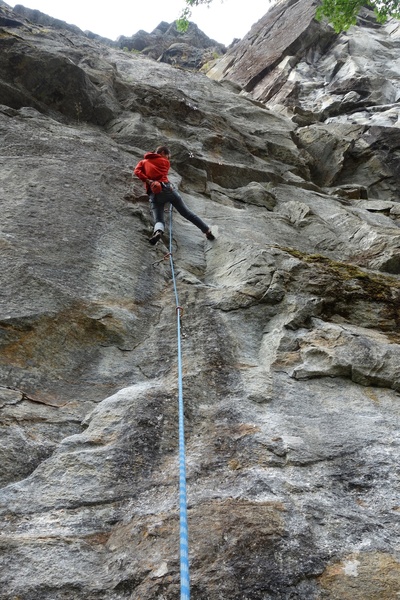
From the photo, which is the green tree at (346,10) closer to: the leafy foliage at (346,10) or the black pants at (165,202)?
the leafy foliage at (346,10)

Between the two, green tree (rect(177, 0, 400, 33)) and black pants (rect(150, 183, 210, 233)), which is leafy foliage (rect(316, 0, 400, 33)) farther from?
black pants (rect(150, 183, 210, 233))

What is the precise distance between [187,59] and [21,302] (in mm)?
35464

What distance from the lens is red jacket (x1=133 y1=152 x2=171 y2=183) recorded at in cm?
827

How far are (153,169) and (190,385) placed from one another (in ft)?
16.1

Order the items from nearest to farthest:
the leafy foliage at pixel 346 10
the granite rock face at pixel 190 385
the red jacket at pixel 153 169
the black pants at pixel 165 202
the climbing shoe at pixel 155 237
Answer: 1. the granite rock face at pixel 190 385
2. the climbing shoe at pixel 155 237
3. the black pants at pixel 165 202
4. the red jacket at pixel 153 169
5. the leafy foliage at pixel 346 10

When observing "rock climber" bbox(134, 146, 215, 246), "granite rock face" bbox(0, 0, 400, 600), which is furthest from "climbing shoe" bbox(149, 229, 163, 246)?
"rock climber" bbox(134, 146, 215, 246)

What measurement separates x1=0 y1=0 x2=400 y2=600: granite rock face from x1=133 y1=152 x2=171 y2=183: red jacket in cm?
40

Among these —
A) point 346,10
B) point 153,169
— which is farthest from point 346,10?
point 153,169

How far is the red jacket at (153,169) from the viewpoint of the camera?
326 inches

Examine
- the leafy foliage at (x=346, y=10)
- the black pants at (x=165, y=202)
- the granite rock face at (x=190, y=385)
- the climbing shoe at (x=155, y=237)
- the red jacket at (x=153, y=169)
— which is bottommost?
the granite rock face at (x=190, y=385)

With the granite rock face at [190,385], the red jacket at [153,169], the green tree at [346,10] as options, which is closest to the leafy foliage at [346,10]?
the green tree at [346,10]

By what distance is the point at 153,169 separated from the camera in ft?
27.2

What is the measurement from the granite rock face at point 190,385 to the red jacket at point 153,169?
0.40 metres

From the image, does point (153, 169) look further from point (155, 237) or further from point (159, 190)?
point (155, 237)
